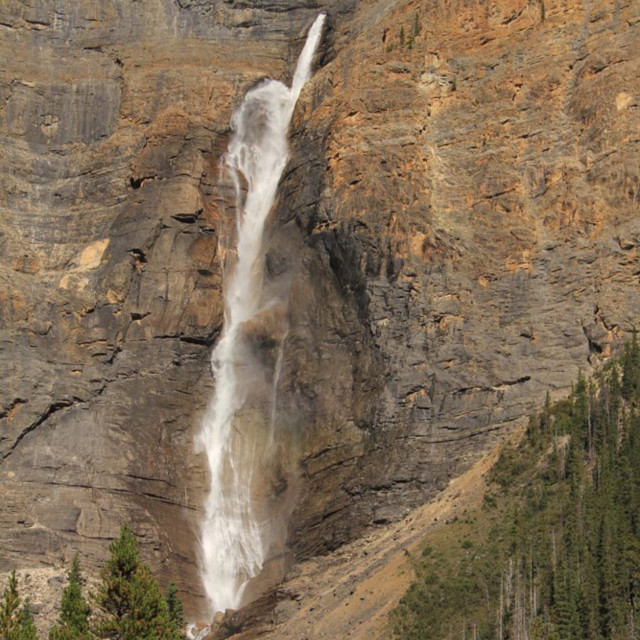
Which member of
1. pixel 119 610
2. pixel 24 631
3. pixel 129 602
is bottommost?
pixel 24 631

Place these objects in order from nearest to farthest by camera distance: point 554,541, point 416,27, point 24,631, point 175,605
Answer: point 24,631 → point 554,541 → point 175,605 → point 416,27

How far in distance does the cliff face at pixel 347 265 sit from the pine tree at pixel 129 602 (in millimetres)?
17417

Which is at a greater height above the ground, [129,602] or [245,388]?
[245,388]

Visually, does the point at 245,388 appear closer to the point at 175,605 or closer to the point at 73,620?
the point at 175,605

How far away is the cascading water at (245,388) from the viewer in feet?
223

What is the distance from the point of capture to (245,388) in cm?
7338

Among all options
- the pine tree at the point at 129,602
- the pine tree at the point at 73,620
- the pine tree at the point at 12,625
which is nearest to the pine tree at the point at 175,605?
the pine tree at the point at 73,620

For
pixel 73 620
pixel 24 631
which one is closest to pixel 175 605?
pixel 73 620

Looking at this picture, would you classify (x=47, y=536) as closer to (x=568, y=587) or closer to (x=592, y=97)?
(x=568, y=587)

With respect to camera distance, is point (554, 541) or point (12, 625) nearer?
point (12, 625)

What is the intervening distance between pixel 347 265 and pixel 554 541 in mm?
21168

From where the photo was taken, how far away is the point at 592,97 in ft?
232

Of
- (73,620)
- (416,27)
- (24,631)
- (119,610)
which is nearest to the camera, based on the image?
(24,631)

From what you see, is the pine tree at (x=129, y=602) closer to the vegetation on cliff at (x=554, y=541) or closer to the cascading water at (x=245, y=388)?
the vegetation on cliff at (x=554, y=541)
